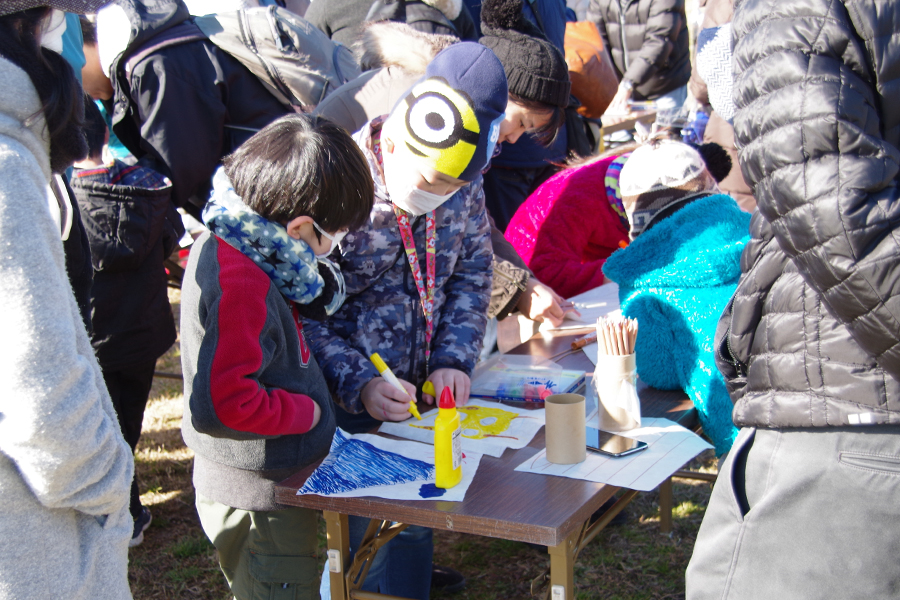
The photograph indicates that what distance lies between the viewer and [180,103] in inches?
107

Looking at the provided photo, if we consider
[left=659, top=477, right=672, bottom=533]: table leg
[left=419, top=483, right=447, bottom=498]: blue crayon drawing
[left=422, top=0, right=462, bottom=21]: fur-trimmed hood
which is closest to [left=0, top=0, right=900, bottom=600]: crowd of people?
[left=419, top=483, right=447, bottom=498]: blue crayon drawing

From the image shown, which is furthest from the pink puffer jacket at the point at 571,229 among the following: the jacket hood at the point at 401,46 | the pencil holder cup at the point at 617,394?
the pencil holder cup at the point at 617,394

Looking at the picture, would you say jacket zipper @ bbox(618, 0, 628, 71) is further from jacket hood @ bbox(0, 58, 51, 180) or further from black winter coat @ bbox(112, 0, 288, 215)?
jacket hood @ bbox(0, 58, 51, 180)

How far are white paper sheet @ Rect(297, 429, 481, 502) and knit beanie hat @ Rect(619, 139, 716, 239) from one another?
0.99 meters

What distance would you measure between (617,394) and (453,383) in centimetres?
42

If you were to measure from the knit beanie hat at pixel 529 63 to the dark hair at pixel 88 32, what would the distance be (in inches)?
58.2

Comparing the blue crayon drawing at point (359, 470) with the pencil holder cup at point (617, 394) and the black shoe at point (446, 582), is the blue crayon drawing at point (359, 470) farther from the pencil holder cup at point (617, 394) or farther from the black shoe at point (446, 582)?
the black shoe at point (446, 582)

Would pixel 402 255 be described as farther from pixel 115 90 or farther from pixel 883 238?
pixel 115 90

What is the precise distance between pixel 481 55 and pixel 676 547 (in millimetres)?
2048

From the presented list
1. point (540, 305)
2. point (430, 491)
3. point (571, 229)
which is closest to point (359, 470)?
point (430, 491)

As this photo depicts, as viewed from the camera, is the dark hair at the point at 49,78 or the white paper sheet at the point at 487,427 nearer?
the dark hair at the point at 49,78

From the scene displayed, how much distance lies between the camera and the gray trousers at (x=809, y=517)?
3.81 feet

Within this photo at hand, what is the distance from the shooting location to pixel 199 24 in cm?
286

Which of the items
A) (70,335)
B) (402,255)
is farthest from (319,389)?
(70,335)
